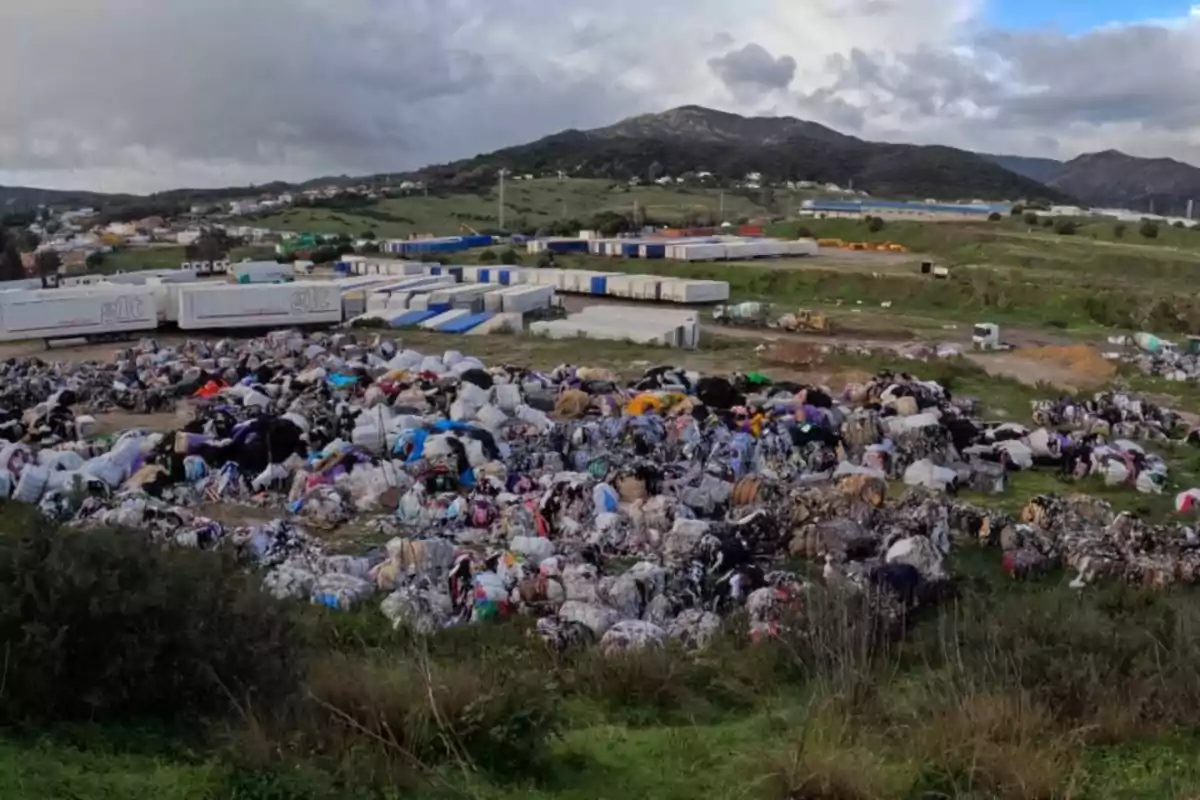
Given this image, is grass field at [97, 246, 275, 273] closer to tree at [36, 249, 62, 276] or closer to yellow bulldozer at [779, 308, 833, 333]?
tree at [36, 249, 62, 276]

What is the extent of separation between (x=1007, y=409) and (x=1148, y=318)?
19922 millimetres

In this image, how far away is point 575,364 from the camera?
2598cm

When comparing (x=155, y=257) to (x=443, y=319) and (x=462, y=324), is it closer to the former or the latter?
(x=443, y=319)

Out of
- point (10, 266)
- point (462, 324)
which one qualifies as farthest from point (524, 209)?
point (462, 324)

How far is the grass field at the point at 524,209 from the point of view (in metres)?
83.1

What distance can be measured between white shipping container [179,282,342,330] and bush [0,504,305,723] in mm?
27385

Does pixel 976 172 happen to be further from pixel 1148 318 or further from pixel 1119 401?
pixel 1119 401

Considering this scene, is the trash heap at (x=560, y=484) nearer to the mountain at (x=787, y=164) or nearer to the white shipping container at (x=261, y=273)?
the white shipping container at (x=261, y=273)

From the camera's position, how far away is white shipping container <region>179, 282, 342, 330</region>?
31.5 m

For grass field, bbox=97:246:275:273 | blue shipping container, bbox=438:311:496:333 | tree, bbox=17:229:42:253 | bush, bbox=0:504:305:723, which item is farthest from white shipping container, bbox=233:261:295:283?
bush, bbox=0:504:305:723

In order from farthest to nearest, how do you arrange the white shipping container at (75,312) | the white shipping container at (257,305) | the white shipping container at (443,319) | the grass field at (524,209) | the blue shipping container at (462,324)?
the grass field at (524,209) < the white shipping container at (443,319) < the blue shipping container at (462,324) < the white shipping container at (257,305) < the white shipping container at (75,312)

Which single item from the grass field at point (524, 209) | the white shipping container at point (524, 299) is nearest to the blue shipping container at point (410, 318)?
the white shipping container at point (524, 299)

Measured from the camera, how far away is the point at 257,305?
31969 mm

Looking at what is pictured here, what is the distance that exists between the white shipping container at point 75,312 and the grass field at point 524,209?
156 ft
